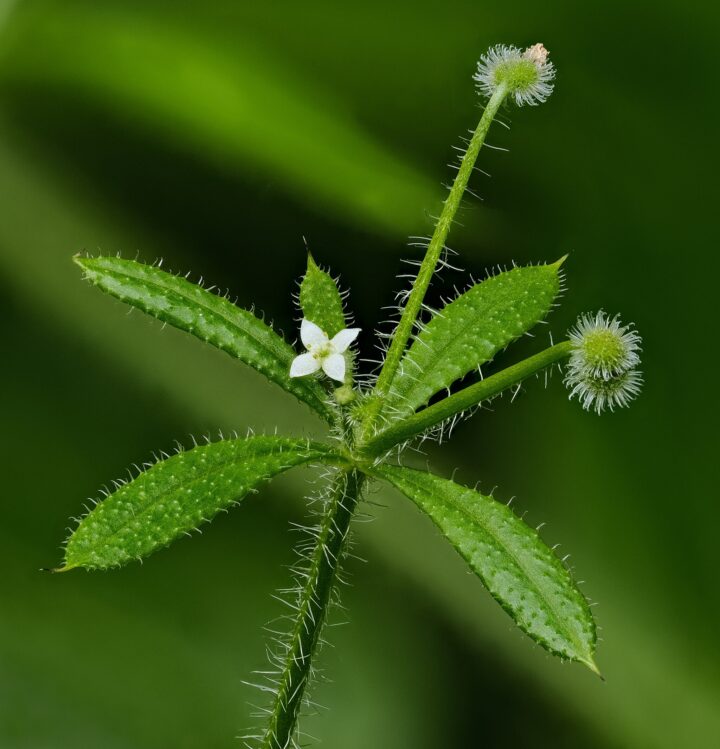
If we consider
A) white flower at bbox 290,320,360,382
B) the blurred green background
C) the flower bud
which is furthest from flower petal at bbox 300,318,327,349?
the blurred green background

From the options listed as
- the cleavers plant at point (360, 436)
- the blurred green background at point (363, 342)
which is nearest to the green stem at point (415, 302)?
the cleavers plant at point (360, 436)

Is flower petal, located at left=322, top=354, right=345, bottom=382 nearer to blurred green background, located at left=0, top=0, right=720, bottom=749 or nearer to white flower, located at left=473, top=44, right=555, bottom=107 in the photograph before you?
white flower, located at left=473, top=44, right=555, bottom=107

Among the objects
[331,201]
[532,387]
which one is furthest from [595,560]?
[331,201]

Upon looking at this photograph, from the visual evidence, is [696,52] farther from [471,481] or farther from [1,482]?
[1,482]

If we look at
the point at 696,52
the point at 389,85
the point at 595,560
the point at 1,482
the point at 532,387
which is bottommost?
the point at 1,482

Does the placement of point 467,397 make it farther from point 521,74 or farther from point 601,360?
point 521,74

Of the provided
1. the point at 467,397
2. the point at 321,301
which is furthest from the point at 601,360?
the point at 321,301
